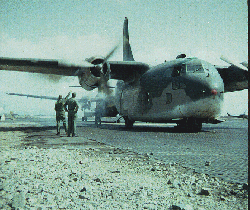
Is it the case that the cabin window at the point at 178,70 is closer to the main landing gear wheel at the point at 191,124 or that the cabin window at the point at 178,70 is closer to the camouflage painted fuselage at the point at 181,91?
the camouflage painted fuselage at the point at 181,91

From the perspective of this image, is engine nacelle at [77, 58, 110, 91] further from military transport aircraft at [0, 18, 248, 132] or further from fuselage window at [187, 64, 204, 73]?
fuselage window at [187, 64, 204, 73]

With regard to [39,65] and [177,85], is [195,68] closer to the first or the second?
[177,85]

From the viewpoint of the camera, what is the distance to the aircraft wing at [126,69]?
47.6 ft

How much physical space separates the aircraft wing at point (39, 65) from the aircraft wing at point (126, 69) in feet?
4.89

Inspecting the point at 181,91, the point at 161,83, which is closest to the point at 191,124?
the point at 181,91

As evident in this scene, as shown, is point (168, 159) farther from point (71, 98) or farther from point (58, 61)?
point (58, 61)

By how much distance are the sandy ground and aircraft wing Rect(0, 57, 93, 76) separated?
34.8ft

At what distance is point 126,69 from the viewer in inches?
600

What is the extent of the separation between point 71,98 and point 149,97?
459 cm

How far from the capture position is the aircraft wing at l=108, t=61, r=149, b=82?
14523 millimetres

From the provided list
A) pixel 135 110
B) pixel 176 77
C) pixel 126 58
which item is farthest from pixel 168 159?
pixel 126 58

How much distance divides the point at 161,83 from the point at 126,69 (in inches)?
130

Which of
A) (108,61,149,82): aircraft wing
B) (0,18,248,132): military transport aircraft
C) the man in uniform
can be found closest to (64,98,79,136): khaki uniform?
the man in uniform

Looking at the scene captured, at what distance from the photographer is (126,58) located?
19.9 meters
